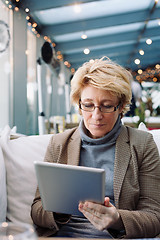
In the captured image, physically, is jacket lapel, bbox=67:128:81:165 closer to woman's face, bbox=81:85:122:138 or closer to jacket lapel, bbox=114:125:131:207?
woman's face, bbox=81:85:122:138

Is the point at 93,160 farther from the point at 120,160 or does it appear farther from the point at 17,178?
the point at 17,178

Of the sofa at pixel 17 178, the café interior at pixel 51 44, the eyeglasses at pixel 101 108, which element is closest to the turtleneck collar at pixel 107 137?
the eyeglasses at pixel 101 108

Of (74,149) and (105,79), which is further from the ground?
(105,79)

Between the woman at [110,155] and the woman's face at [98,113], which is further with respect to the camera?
the woman's face at [98,113]

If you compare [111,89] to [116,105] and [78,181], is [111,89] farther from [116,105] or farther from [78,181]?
[78,181]

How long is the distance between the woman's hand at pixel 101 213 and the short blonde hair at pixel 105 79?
584mm

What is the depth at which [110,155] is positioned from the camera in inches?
53.3

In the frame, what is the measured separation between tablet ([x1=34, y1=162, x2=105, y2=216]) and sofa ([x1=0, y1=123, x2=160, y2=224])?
596 millimetres

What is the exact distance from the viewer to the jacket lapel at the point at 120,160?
1223 millimetres

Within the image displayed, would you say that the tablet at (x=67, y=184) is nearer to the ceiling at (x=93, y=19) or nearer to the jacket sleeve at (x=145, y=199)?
the jacket sleeve at (x=145, y=199)

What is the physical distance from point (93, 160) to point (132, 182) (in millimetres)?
227

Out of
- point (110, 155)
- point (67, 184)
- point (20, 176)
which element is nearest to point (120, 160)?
point (110, 155)

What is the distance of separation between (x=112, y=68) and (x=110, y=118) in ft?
0.87

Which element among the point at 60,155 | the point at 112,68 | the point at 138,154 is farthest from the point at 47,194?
the point at 112,68
